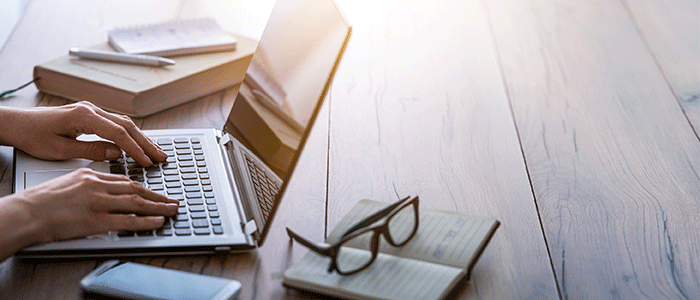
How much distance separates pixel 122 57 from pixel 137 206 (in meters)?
0.56

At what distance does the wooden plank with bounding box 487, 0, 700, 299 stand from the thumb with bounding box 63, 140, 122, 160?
0.61 m

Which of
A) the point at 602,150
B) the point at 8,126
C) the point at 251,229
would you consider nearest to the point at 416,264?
the point at 251,229

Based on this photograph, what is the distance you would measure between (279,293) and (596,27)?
1.20m

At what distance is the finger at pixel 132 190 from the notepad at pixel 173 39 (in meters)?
0.55

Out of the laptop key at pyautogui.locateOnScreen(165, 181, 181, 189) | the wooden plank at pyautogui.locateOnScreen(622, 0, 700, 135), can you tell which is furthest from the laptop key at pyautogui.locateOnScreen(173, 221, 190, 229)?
the wooden plank at pyautogui.locateOnScreen(622, 0, 700, 135)

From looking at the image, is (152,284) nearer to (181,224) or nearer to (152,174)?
(181,224)

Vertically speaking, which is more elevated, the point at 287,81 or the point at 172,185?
the point at 287,81

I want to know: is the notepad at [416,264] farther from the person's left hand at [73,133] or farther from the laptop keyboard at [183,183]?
the person's left hand at [73,133]

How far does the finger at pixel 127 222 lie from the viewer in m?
0.81

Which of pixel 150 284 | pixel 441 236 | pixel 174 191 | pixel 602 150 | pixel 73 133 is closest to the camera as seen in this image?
pixel 150 284

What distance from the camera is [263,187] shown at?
0.87 metres

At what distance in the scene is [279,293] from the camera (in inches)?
30.6

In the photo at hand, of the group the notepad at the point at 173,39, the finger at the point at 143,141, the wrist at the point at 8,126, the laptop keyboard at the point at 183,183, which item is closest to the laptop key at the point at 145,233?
the laptop keyboard at the point at 183,183

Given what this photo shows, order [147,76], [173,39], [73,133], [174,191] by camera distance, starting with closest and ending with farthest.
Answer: [174,191], [73,133], [147,76], [173,39]
